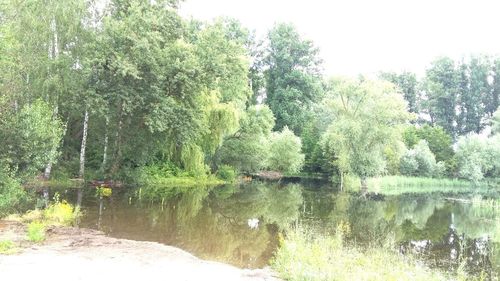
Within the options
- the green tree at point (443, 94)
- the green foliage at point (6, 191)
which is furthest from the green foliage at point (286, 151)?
the green tree at point (443, 94)

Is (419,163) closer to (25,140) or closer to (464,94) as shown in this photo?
(464,94)

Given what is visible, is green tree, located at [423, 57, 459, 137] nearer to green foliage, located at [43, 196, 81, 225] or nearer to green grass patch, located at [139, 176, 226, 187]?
green grass patch, located at [139, 176, 226, 187]

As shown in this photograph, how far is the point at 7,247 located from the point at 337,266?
737 centimetres

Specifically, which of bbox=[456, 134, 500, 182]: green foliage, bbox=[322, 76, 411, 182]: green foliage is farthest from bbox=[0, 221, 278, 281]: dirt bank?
bbox=[456, 134, 500, 182]: green foliage

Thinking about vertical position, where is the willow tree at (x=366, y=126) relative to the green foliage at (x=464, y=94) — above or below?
below

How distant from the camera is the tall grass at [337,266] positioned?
356 inches

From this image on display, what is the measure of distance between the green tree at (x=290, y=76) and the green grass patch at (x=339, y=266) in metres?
53.6

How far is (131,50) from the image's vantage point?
88.4ft

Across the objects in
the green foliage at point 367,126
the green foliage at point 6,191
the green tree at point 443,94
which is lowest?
Result: the green foliage at point 6,191

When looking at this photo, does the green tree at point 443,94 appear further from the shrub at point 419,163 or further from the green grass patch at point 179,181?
the green grass patch at point 179,181

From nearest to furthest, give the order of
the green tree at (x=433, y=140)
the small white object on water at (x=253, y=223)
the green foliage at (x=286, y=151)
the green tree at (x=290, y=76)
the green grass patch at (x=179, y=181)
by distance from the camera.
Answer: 1. the small white object on water at (x=253, y=223)
2. the green grass patch at (x=179, y=181)
3. the green foliage at (x=286, y=151)
4. the green tree at (x=433, y=140)
5. the green tree at (x=290, y=76)

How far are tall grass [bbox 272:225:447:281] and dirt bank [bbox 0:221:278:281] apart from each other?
0.58 meters

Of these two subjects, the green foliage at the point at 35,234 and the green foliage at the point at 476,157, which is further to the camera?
the green foliage at the point at 476,157

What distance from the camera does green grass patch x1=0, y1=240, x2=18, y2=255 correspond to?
9755mm
